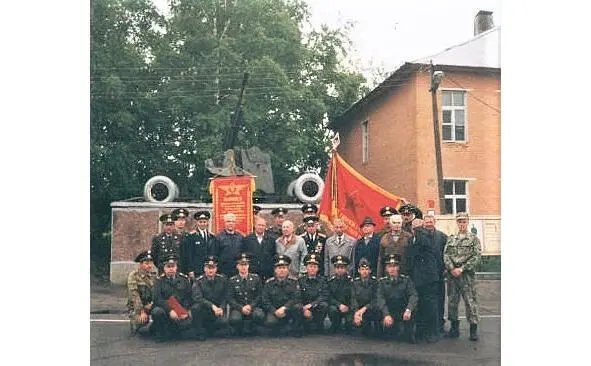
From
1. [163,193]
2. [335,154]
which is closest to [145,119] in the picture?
[163,193]

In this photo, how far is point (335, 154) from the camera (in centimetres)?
572

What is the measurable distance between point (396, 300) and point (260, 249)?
1316 millimetres

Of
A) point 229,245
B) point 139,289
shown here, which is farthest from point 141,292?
point 229,245

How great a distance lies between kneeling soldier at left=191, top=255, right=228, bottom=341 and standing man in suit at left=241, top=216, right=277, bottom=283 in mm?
314

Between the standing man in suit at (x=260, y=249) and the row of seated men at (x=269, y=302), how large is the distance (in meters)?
0.07

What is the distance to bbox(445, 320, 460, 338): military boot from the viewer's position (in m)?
5.61

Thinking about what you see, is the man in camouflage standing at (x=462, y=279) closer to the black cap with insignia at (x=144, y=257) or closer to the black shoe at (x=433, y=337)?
the black shoe at (x=433, y=337)

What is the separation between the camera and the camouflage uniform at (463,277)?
222 inches

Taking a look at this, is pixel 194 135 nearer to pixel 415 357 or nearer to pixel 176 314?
pixel 176 314

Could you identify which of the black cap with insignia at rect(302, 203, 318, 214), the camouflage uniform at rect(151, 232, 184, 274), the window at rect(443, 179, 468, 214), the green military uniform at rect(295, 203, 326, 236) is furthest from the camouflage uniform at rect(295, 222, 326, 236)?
the window at rect(443, 179, 468, 214)

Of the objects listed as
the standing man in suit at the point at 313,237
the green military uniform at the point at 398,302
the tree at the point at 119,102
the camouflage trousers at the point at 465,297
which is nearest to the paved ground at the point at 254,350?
the green military uniform at the point at 398,302

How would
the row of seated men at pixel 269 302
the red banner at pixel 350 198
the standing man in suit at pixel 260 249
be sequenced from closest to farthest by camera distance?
the row of seated men at pixel 269 302
the standing man in suit at pixel 260 249
the red banner at pixel 350 198

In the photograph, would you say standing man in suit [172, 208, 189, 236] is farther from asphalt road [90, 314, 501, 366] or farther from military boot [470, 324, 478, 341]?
military boot [470, 324, 478, 341]

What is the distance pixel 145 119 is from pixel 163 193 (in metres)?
0.75
